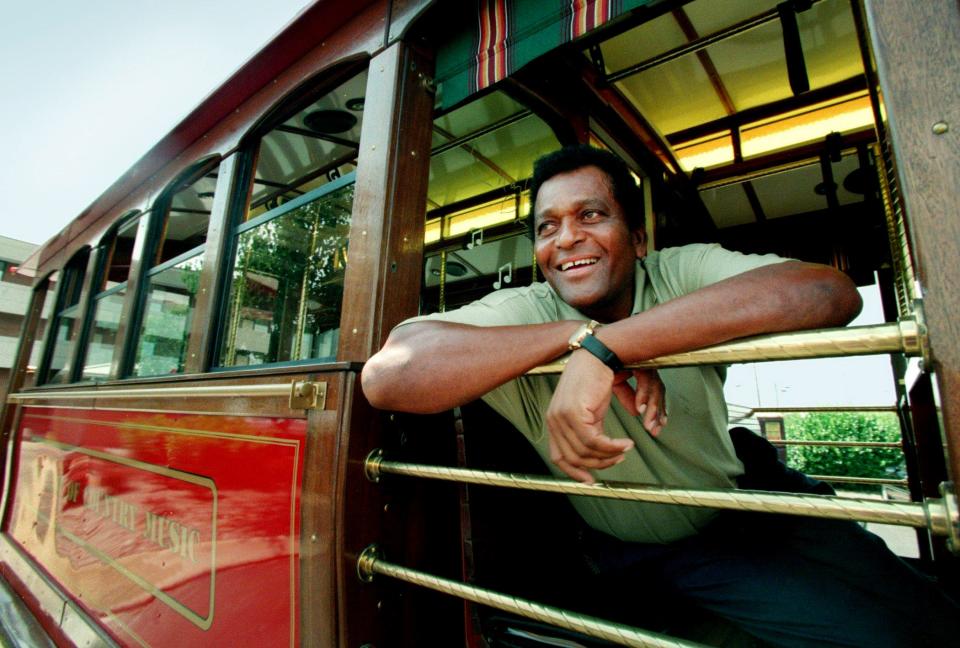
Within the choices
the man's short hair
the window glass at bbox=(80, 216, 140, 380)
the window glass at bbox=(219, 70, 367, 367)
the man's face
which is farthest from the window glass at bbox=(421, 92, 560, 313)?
the window glass at bbox=(80, 216, 140, 380)

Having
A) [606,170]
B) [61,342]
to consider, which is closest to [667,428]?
[606,170]

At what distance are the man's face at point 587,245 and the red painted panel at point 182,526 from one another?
38.7 inches

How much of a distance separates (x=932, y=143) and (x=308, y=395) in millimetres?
1521

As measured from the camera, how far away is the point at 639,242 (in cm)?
157

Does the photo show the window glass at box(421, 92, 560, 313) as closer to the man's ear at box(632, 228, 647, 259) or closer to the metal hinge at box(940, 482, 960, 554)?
the man's ear at box(632, 228, 647, 259)

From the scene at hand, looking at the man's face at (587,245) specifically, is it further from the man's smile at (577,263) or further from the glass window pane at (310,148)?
the glass window pane at (310,148)

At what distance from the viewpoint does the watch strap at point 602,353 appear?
2.96 ft

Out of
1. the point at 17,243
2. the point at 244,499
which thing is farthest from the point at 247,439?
the point at 17,243

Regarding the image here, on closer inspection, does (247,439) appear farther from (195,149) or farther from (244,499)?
(195,149)

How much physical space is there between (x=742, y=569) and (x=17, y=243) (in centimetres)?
2444

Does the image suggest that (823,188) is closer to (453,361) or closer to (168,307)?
(453,361)

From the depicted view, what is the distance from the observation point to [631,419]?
123 cm

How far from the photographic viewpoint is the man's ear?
152 centimetres

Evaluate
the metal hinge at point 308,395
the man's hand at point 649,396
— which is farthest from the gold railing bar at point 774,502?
the metal hinge at point 308,395
